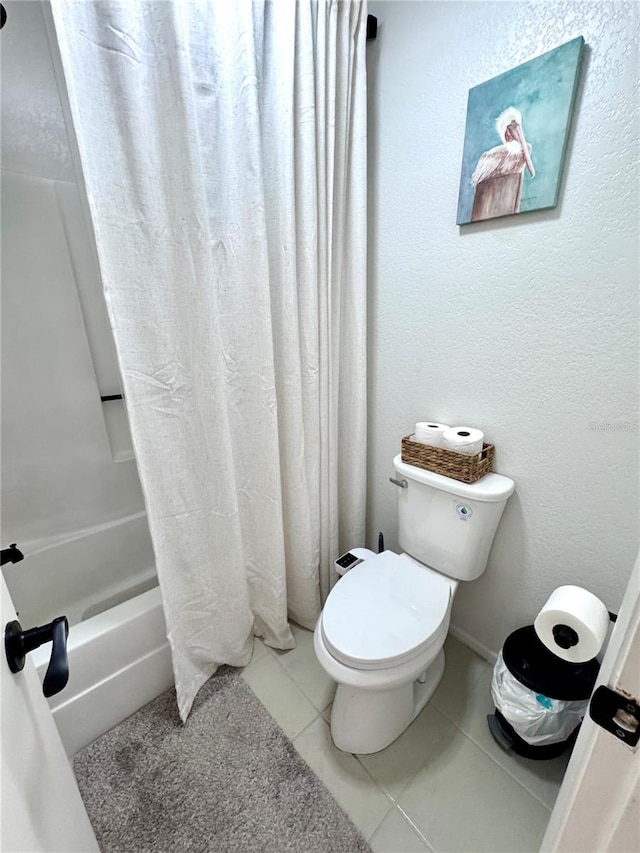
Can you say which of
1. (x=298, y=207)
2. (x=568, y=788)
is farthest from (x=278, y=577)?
(x=298, y=207)

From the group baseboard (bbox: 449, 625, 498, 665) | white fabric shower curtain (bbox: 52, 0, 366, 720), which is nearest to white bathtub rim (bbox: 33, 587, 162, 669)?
white fabric shower curtain (bbox: 52, 0, 366, 720)

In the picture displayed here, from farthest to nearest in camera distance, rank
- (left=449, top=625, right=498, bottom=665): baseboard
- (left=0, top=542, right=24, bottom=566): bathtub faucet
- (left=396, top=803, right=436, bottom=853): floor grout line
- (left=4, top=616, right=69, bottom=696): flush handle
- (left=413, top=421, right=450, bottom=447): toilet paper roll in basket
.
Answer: (left=449, top=625, right=498, bottom=665): baseboard
(left=413, top=421, right=450, bottom=447): toilet paper roll in basket
(left=396, top=803, right=436, bottom=853): floor grout line
(left=0, top=542, right=24, bottom=566): bathtub faucet
(left=4, top=616, right=69, bottom=696): flush handle

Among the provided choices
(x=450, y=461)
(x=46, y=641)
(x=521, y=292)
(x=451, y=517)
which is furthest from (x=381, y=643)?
(x=521, y=292)

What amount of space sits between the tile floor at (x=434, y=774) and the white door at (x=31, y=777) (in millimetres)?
673

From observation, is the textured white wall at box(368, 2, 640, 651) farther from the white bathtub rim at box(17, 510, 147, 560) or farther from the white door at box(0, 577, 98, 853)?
the white bathtub rim at box(17, 510, 147, 560)

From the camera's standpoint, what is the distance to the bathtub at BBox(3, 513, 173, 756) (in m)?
1.05

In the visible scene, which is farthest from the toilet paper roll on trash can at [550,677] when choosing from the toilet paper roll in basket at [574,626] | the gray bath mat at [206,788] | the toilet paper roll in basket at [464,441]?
the gray bath mat at [206,788]

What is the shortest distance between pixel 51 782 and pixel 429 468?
1085 millimetres

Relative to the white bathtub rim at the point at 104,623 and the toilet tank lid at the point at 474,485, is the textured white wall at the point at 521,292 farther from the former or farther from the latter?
the white bathtub rim at the point at 104,623

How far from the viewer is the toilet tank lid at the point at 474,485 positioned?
1.08 m

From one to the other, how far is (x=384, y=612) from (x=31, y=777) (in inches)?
31.8

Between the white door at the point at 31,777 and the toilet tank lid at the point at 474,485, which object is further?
the toilet tank lid at the point at 474,485

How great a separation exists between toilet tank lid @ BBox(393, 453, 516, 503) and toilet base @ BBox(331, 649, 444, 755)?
578 mm

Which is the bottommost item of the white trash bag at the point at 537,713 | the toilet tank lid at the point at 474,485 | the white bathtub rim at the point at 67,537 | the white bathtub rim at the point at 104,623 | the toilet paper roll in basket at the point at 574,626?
the white trash bag at the point at 537,713
